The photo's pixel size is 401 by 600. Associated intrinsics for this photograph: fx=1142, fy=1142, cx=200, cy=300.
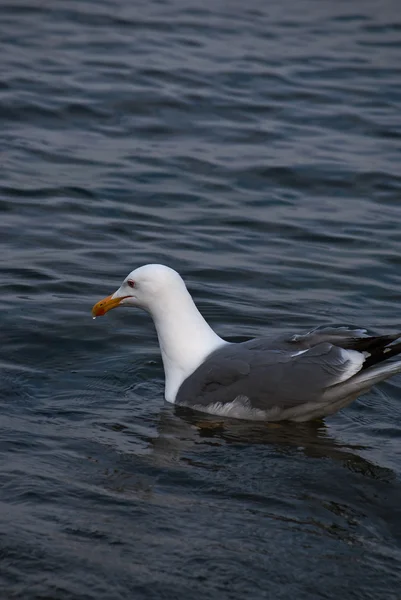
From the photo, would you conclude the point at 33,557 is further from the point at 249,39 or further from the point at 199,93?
the point at 249,39

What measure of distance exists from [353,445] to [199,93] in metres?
8.82

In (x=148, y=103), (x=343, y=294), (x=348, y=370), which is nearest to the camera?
(x=348, y=370)

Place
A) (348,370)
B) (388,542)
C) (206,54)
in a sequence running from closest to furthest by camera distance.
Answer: (388,542)
(348,370)
(206,54)

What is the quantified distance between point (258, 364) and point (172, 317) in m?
0.83

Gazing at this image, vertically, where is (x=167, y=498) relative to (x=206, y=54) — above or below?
below

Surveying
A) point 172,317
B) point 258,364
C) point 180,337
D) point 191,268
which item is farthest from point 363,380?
point 191,268

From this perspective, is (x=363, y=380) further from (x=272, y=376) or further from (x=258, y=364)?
(x=258, y=364)

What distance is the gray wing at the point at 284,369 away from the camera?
22.2 feet

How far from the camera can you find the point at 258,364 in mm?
6988

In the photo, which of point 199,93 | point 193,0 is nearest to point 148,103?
point 199,93

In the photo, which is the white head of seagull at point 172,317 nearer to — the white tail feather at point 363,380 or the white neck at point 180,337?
the white neck at point 180,337

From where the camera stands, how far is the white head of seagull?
743cm

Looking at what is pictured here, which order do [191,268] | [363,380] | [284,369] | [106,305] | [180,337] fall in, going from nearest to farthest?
1. [363,380]
2. [284,369]
3. [180,337]
4. [106,305]
5. [191,268]

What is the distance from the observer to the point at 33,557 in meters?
4.93
